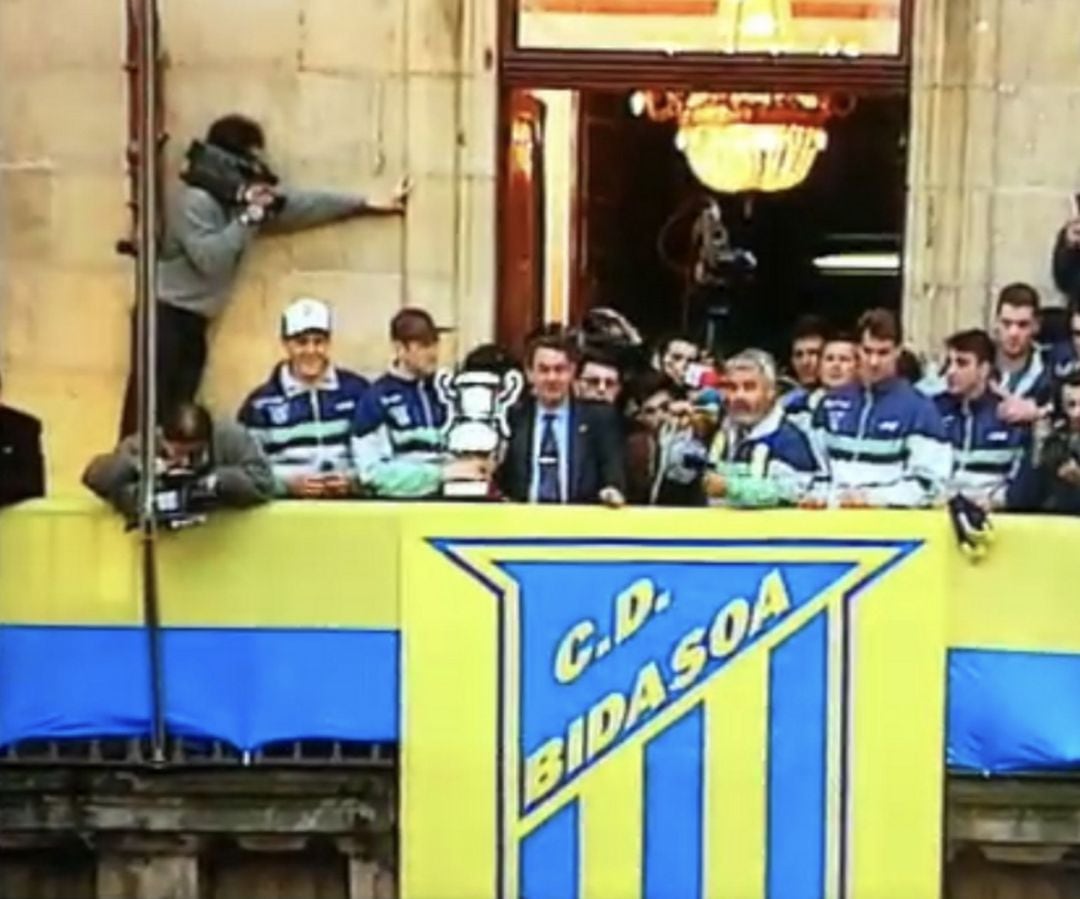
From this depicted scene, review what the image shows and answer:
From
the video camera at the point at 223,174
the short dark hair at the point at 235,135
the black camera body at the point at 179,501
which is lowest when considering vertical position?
the black camera body at the point at 179,501

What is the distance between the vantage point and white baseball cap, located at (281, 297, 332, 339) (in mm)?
10445

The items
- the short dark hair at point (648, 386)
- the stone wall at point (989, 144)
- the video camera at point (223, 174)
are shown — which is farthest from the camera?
the stone wall at point (989, 144)

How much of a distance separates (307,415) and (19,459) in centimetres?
106

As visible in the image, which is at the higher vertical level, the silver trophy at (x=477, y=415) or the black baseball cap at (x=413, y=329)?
the black baseball cap at (x=413, y=329)

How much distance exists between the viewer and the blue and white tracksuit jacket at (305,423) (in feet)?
33.7

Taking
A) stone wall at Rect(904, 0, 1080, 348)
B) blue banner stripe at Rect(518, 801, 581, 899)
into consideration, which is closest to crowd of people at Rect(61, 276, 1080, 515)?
stone wall at Rect(904, 0, 1080, 348)

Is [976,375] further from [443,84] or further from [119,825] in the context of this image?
[119,825]

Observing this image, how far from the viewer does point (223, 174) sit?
10.8m

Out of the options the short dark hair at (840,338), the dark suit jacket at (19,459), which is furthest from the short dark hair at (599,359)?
the dark suit jacket at (19,459)

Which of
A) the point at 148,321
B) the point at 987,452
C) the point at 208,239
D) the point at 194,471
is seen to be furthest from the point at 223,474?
the point at 987,452

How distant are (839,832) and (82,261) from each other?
3632 mm

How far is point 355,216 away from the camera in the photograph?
11.0 m

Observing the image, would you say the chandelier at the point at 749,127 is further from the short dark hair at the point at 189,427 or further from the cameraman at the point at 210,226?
the short dark hair at the point at 189,427

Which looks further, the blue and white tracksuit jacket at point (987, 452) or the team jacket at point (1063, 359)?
the team jacket at point (1063, 359)
